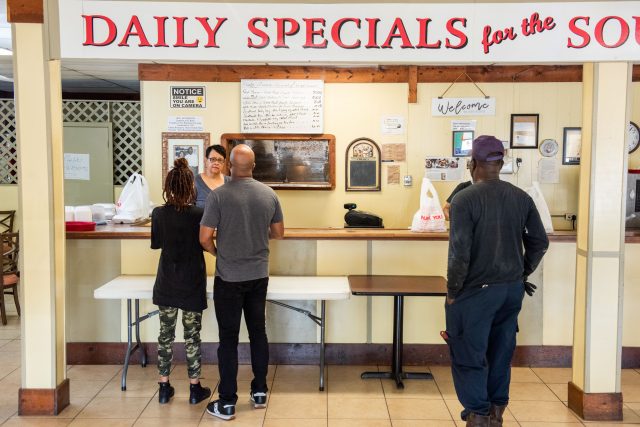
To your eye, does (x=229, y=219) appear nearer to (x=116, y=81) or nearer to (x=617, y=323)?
(x=617, y=323)

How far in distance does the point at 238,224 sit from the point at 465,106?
319 cm

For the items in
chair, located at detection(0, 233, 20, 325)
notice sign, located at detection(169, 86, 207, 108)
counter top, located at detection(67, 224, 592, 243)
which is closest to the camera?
counter top, located at detection(67, 224, 592, 243)

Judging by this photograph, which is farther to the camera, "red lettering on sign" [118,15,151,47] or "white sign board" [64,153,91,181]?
"white sign board" [64,153,91,181]

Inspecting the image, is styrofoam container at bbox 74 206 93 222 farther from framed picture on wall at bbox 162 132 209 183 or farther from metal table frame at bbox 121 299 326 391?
framed picture on wall at bbox 162 132 209 183

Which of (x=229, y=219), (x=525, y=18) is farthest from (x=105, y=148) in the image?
(x=525, y=18)

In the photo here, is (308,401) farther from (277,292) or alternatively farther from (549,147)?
(549,147)

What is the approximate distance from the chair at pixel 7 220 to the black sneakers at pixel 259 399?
5.23 metres

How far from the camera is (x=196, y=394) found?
143 inches

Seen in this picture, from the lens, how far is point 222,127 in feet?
18.8

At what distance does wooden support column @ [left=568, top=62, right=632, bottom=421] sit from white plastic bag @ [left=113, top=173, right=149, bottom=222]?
11.1ft

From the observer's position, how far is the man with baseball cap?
9.25ft

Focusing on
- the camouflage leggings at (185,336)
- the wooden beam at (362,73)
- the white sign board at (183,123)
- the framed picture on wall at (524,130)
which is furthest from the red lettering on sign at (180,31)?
the framed picture on wall at (524,130)

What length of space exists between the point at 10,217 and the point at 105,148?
149 centimetres

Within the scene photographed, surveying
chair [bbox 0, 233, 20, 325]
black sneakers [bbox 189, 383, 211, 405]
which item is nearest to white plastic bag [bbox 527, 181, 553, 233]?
black sneakers [bbox 189, 383, 211, 405]
